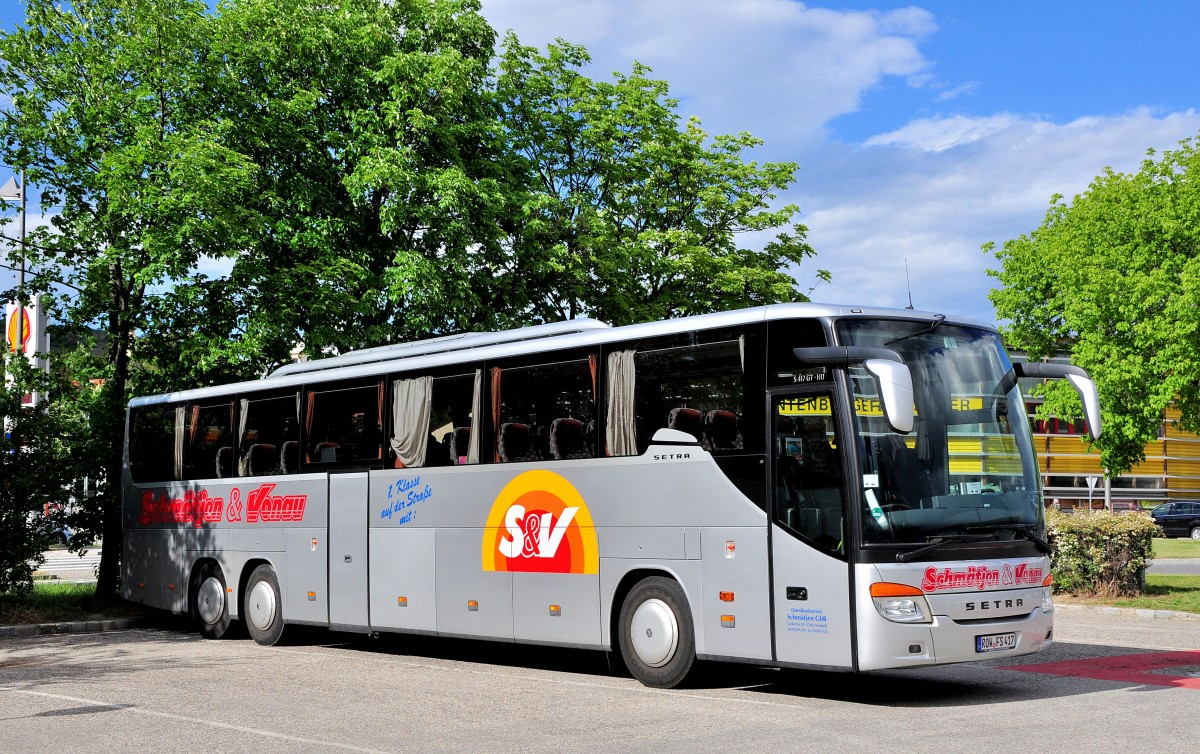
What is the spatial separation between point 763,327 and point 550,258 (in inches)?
659

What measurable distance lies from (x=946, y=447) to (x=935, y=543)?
0.84 meters

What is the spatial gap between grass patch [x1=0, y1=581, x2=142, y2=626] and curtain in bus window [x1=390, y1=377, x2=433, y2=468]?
764 centimetres

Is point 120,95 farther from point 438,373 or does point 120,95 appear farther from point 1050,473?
point 1050,473

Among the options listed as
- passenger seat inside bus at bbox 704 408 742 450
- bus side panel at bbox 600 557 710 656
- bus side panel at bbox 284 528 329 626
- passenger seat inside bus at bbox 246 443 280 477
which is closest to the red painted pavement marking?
bus side panel at bbox 600 557 710 656

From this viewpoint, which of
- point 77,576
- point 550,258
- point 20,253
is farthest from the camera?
point 77,576

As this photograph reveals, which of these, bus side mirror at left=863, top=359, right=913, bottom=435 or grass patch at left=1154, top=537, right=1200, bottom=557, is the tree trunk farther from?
grass patch at left=1154, top=537, right=1200, bottom=557

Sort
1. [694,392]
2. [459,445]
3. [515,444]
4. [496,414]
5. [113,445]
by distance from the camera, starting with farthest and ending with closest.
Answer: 1. [113,445]
2. [459,445]
3. [496,414]
4. [515,444]
5. [694,392]

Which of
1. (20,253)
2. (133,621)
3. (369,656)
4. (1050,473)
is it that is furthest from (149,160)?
(1050,473)

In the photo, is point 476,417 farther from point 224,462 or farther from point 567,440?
point 224,462

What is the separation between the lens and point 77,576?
32031mm

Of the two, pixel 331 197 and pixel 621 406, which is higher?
pixel 331 197

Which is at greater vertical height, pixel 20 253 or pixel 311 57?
pixel 311 57

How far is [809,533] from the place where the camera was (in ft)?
35.7

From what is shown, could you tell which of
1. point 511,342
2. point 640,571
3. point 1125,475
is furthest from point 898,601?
point 1125,475
